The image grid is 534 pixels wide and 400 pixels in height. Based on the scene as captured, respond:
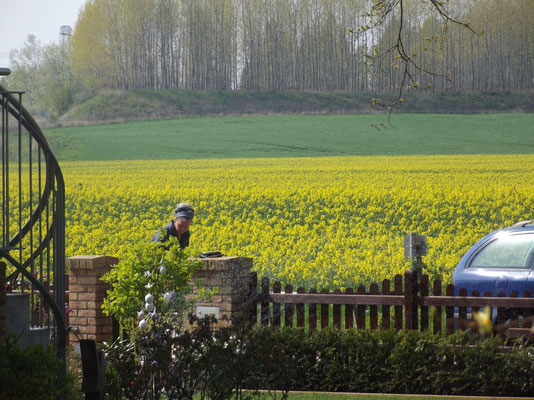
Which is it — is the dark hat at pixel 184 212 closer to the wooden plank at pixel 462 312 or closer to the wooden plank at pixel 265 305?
the wooden plank at pixel 265 305

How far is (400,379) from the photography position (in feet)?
20.6

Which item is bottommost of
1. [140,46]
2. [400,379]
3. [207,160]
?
[400,379]

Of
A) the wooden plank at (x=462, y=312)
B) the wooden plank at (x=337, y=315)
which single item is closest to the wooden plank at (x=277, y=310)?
the wooden plank at (x=337, y=315)

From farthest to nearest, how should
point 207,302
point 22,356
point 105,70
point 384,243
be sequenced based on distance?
point 105,70 → point 384,243 → point 207,302 → point 22,356

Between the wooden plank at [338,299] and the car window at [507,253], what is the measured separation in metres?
1.09

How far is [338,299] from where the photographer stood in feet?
22.9

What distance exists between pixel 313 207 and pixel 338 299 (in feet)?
18.8

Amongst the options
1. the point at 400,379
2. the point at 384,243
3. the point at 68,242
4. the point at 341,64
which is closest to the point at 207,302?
the point at 400,379

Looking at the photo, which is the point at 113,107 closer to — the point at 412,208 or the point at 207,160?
the point at 207,160

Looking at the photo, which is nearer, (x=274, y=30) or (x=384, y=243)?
(x=384, y=243)

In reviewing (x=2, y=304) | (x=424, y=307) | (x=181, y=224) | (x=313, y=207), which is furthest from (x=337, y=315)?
(x=313, y=207)

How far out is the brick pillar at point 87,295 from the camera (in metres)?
7.05

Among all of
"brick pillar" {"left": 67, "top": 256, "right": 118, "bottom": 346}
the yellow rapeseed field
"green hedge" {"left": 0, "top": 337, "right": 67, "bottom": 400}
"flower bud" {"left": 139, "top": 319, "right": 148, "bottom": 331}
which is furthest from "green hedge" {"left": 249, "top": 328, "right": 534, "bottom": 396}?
the yellow rapeseed field

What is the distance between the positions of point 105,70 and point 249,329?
33.4 feet
